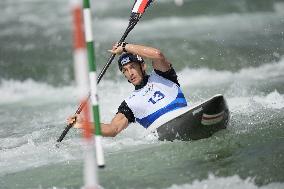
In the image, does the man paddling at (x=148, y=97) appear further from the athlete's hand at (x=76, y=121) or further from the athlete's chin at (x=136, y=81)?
the athlete's hand at (x=76, y=121)

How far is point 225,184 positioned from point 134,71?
198 cm

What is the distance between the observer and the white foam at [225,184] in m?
5.88

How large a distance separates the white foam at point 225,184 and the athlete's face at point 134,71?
175cm

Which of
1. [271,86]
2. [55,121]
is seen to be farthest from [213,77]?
[55,121]

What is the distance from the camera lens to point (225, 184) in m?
5.96

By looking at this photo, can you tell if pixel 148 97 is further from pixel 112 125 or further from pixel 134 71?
pixel 112 125

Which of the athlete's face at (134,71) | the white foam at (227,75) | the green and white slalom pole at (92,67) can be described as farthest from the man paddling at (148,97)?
the white foam at (227,75)

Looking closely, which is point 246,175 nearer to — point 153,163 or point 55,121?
Answer: point 153,163

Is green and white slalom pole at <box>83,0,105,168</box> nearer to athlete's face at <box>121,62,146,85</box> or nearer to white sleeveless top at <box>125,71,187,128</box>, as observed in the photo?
athlete's face at <box>121,62,146,85</box>

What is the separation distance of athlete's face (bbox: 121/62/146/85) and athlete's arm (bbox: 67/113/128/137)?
0.43 m

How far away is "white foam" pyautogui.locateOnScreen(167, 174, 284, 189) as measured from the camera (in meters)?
5.88

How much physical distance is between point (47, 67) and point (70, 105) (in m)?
3.57

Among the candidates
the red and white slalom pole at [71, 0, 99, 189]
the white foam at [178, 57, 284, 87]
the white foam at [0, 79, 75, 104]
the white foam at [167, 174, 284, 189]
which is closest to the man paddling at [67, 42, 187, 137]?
the white foam at [167, 174, 284, 189]

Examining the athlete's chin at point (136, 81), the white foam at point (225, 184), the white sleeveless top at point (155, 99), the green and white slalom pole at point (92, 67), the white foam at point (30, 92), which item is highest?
the green and white slalom pole at point (92, 67)
